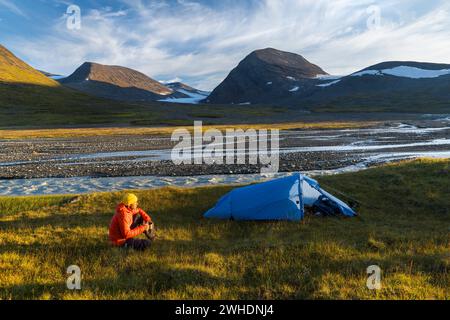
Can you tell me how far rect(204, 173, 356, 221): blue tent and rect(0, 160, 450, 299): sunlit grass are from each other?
0.44m

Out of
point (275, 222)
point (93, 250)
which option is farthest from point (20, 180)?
point (275, 222)

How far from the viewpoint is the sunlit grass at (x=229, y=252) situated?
25.3 ft

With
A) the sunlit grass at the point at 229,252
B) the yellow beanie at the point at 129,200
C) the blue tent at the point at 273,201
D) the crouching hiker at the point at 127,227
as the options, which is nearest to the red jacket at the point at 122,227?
the crouching hiker at the point at 127,227

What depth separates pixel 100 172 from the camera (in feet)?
97.1

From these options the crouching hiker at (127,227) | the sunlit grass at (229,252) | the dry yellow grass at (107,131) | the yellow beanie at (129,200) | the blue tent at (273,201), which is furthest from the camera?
the dry yellow grass at (107,131)

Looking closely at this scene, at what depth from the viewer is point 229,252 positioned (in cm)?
1050

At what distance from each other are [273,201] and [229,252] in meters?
4.72

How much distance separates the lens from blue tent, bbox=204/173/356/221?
1465 centimetres

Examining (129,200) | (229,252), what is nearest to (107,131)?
(129,200)

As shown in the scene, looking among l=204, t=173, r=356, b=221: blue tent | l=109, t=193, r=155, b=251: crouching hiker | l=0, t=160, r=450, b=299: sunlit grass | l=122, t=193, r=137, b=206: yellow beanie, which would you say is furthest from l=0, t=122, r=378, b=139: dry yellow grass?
l=122, t=193, r=137, b=206: yellow beanie

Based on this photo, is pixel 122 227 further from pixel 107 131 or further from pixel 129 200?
pixel 107 131

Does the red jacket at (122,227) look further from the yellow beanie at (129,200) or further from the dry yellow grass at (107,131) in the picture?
the dry yellow grass at (107,131)

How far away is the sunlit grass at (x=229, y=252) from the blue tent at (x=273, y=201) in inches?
17.5
